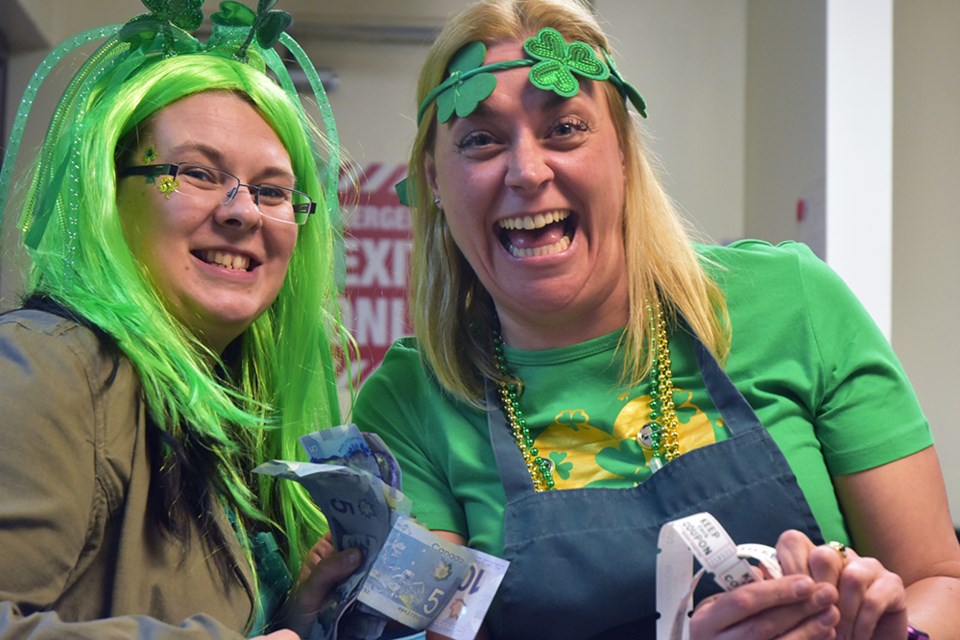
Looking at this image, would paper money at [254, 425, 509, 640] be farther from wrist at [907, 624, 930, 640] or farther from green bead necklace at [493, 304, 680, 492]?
wrist at [907, 624, 930, 640]

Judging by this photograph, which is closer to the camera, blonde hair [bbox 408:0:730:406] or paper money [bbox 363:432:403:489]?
paper money [bbox 363:432:403:489]

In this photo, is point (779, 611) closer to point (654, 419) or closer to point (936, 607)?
point (936, 607)

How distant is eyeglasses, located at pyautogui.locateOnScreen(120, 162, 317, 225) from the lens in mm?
1604

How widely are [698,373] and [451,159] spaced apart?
1.69 feet

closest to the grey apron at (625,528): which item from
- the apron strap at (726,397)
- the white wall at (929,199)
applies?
the apron strap at (726,397)

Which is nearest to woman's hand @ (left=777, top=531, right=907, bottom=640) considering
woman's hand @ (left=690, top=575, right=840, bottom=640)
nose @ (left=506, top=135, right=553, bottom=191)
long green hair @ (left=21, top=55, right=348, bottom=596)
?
woman's hand @ (left=690, top=575, right=840, bottom=640)

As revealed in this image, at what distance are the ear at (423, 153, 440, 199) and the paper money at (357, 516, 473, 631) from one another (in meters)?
0.63

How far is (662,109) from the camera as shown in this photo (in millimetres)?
4121

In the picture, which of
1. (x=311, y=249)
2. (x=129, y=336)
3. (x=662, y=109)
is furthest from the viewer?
(x=662, y=109)

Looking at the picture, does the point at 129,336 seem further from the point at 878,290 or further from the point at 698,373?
the point at 878,290

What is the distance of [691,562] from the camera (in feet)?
4.53

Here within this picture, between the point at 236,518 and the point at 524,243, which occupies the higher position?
the point at 524,243

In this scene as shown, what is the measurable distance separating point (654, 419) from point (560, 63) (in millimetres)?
568

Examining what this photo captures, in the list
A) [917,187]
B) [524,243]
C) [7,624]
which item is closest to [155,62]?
[524,243]
